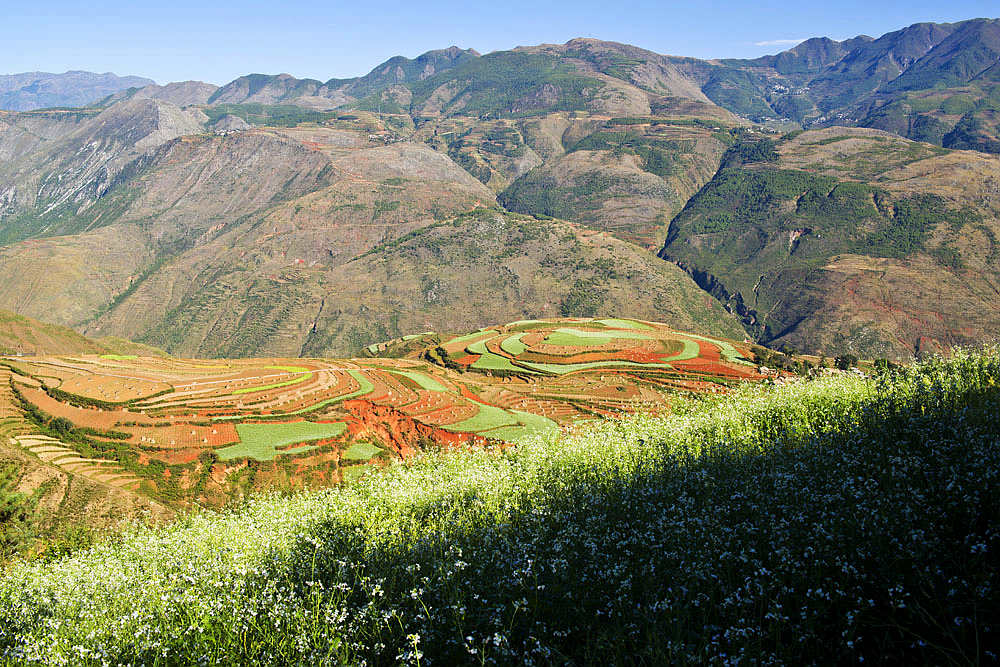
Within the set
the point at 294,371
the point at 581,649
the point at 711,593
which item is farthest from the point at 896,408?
the point at 294,371

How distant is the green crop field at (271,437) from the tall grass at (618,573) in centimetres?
1770

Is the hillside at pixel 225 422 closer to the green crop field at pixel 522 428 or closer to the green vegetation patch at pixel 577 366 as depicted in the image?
the green crop field at pixel 522 428

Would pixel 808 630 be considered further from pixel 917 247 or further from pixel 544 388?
pixel 917 247

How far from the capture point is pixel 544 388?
181ft

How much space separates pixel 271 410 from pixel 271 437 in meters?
3.18

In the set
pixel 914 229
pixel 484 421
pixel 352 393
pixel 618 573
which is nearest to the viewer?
pixel 618 573

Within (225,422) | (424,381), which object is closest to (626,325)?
(424,381)

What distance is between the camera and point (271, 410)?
34.5m

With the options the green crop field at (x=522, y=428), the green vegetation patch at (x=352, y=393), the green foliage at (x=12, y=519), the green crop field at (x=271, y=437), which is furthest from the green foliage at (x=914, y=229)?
the green foliage at (x=12, y=519)

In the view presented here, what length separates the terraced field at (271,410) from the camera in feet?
91.8

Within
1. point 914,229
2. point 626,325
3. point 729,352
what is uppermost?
point 914,229

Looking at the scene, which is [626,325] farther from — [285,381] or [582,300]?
[582,300]

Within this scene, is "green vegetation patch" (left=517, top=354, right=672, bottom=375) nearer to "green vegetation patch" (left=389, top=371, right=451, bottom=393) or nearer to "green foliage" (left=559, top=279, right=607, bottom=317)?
"green vegetation patch" (left=389, top=371, right=451, bottom=393)

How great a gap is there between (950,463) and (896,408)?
4.18 metres
